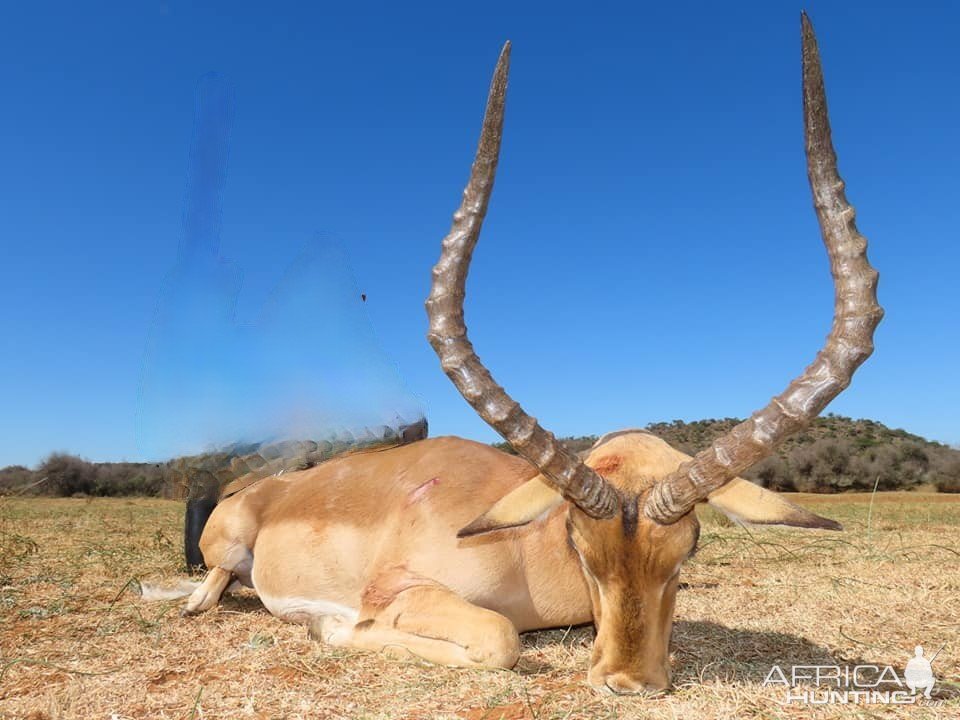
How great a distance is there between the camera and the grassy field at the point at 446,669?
374 cm

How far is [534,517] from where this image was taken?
426 cm

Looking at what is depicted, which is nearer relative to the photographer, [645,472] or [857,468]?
[645,472]

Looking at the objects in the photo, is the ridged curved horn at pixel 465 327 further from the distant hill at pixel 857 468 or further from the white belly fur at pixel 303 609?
the distant hill at pixel 857 468

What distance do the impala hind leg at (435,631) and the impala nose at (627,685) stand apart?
2.17ft

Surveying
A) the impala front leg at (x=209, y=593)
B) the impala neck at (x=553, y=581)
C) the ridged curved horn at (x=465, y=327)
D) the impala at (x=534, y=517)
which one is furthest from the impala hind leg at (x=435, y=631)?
the impala front leg at (x=209, y=593)

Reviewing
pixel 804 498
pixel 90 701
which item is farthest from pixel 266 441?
pixel 804 498

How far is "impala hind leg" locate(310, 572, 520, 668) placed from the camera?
4.18m

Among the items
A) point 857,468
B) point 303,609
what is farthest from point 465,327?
point 857,468

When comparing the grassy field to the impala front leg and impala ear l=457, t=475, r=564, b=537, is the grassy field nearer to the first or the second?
the impala front leg

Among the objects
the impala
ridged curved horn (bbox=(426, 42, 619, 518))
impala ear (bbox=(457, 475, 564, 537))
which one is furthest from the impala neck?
ridged curved horn (bbox=(426, 42, 619, 518))

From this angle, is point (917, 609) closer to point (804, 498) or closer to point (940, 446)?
point (804, 498)

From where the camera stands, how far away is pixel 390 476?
19.5ft

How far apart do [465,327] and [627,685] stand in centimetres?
191

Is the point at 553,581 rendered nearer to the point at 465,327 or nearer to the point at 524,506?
the point at 524,506
